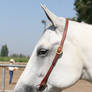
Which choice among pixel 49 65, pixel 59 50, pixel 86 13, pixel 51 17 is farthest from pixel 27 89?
pixel 86 13

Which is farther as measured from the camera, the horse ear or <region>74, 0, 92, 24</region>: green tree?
<region>74, 0, 92, 24</region>: green tree

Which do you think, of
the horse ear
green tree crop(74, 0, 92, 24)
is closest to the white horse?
the horse ear

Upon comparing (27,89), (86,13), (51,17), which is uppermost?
(51,17)

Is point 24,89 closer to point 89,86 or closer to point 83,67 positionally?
point 83,67

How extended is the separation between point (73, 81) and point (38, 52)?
383 mm

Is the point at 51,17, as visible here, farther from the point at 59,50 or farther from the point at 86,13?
the point at 86,13

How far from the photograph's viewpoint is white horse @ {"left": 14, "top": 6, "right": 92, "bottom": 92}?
1.98 meters

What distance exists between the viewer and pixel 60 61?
6.66ft

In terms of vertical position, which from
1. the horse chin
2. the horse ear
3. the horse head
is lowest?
the horse chin

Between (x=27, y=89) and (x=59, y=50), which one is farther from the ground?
(x=59, y=50)

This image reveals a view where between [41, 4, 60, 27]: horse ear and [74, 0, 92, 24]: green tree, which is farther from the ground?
[41, 4, 60, 27]: horse ear

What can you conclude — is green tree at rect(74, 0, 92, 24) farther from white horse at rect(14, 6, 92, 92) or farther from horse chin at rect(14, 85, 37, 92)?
horse chin at rect(14, 85, 37, 92)

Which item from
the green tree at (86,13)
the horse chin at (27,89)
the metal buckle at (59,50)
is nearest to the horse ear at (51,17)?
the metal buckle at (59,50)

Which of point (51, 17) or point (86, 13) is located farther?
point (86, 13)
